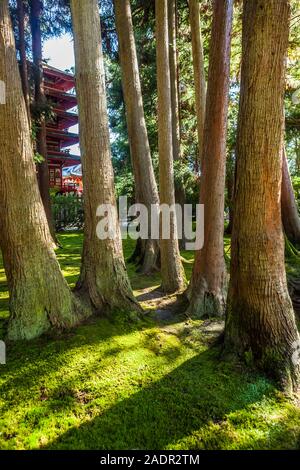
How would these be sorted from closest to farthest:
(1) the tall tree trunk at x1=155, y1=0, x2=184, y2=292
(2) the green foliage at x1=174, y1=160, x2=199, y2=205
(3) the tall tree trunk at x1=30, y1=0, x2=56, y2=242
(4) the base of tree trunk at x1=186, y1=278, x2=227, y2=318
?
(4) the base of tree trunk at x1=186, y1=278, x2=227, y2=318 → (1) the tall tree trunk at x1=155, y1=0, x2=184, y2=292 → (2) the green foliage at x1=174, y1=160, x2=199, y2=205 → (3) the tall tree trunk at x1=30, y1=0, x2=56, y2=242

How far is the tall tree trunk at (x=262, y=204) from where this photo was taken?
2641mm

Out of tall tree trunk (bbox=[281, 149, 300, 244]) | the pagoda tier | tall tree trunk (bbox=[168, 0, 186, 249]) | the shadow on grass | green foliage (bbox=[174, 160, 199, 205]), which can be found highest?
the pagoda tier

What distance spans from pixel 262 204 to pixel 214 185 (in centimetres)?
168

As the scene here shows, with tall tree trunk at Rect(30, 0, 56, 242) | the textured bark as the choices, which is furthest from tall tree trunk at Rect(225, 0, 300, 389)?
tall tree trunk at Rect(30, 0, 56, 242)

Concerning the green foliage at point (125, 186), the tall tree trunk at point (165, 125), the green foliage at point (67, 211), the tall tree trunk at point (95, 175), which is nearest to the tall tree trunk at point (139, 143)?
the tall tree trunk at point (165, 125)

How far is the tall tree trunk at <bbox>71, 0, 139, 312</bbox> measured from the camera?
3766mm

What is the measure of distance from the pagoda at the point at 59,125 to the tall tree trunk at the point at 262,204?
19.4m

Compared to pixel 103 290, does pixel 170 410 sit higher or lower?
lower

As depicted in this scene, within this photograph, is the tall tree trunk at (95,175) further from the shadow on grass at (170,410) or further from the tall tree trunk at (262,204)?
the tall tree trunk at (262,204)

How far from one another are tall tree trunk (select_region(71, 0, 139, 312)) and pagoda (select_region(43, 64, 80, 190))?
17.7 metres

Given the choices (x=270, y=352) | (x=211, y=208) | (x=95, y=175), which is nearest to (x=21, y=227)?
(x=95, y=175)

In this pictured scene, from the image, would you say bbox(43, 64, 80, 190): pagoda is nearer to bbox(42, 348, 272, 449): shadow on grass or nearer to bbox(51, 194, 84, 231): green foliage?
bbox(51, 194, 84, 231): green foliage

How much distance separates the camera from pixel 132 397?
265cm

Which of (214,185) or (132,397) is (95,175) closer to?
(214,185)
